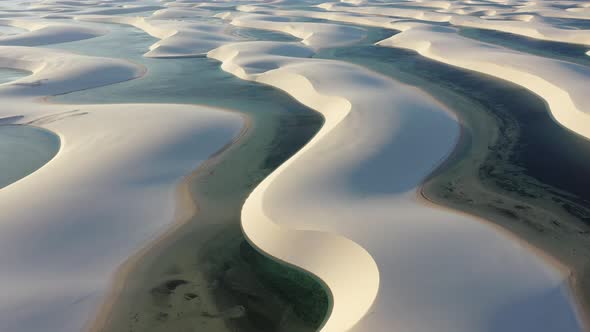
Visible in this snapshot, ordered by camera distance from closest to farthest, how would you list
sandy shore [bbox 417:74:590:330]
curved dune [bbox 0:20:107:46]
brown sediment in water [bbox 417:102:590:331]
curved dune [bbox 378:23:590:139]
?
1. sandy shore [bbox 417:74:590:330]
2. brown sediment in water [bbox 417:102:590:331]
3. curved dune [bbox 378:23:590:139]
4. curved dune [bbox 0:20:107:46]

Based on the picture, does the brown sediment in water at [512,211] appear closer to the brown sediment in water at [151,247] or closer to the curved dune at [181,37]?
the brown sediment in water at [151,247]

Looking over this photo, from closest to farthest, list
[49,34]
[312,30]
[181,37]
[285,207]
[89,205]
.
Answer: [285,207], [89,205], [181,37], [49,34], [312,30]

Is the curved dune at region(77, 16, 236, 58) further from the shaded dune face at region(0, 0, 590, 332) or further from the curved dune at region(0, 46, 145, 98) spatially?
the shaded dune face at region(0, 0, 590, 332)

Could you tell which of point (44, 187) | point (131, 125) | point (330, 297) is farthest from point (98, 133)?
point (330, 297)

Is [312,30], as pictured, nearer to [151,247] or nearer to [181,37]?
[181,37]

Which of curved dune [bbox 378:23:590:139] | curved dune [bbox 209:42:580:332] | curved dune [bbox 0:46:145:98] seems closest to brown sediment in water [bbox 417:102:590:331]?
curved dune [bbox 209:42:580:332]

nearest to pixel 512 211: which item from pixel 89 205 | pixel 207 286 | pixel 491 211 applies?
pixel 491 211
